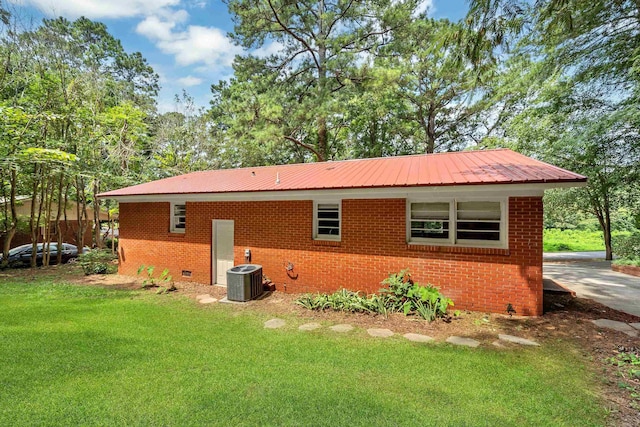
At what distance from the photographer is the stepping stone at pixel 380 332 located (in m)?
5.35

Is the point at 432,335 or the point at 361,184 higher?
the point at 361,184

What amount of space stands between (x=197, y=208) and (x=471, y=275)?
323 inches

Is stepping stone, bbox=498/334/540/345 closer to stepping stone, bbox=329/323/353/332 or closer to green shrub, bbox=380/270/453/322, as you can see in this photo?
green shrub, bbox=380/270/453/322

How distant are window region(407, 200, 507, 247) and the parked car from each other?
1614cm

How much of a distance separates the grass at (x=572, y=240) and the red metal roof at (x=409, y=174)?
69.8 feet

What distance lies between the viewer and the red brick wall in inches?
238

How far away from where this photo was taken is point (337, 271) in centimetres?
768

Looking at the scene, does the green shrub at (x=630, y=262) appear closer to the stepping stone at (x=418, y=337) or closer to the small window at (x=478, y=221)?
the small window at (x=478, y=221)

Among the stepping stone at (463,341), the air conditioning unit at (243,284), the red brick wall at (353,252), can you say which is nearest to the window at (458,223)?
the red brick wall at (353,252)

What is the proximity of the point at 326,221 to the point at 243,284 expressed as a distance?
2751 millimetres

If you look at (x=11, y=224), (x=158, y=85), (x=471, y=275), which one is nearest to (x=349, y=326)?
(x=471, y=275)

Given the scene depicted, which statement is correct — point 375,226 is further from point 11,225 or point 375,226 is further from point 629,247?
point 11,225

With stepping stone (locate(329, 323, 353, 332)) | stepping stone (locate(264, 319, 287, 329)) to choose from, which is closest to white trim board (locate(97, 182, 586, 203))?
stepping stone (locate(329, 323, 353, 332))

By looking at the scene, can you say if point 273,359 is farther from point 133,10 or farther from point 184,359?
point 133,10
